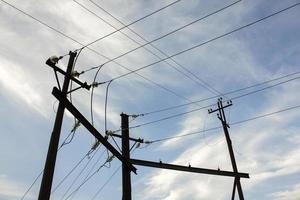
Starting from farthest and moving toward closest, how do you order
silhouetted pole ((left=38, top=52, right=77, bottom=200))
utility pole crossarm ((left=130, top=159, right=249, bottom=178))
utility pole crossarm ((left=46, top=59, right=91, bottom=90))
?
1. utility pole crossarm ((left=130, top=159, right=249, bottom=178))
2. utility pole crossarm ((left=46, top=59, right=91, bottom=90))
3. silhouetted pole ((left=38, top=52, right=77, bottom=200))

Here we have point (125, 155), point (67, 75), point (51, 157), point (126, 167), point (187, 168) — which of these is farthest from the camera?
point (187, 168)

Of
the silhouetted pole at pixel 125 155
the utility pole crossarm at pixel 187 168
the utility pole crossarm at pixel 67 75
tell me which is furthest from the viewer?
the utility pole crossarm at pixel 187 168

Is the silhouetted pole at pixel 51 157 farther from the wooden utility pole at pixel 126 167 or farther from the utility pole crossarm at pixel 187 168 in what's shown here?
the utility pole crossarm at pixel 187 168

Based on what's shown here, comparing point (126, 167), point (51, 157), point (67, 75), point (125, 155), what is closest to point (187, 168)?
point (125, 155)

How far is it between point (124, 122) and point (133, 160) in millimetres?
3006

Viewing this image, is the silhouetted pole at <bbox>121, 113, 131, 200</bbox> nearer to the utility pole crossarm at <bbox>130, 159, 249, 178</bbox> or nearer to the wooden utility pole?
the wooden utility pole

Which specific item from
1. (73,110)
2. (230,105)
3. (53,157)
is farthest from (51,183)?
(230,105)

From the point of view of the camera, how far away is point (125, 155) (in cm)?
1631

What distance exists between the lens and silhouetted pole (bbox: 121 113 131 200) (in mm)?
14880

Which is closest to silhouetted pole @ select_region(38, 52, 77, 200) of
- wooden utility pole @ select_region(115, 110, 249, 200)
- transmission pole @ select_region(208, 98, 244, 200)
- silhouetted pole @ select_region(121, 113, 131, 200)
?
wooden utility pole @ select_region(115, 110, 249, 200)

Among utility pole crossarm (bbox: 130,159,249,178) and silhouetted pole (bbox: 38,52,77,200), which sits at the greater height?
utility pole crossarm (bbox: 130,159,249,178)

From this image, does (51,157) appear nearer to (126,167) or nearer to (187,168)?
(126,167)

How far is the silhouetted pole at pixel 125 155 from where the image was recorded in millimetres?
14880

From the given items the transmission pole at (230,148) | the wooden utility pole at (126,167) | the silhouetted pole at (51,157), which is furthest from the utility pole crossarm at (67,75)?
the transmission pole at (230,148)
